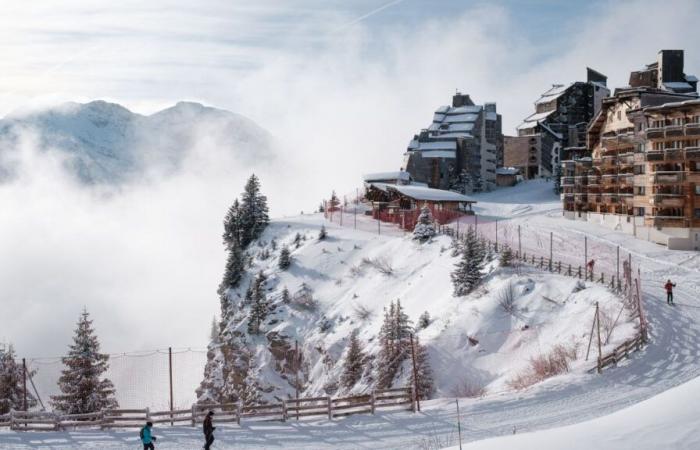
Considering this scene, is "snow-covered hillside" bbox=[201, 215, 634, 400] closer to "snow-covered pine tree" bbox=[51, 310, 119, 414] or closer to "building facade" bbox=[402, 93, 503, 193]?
"snow-covered pine tree" bbox=[51, 310, 119, 414]

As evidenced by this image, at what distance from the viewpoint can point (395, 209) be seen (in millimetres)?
79062

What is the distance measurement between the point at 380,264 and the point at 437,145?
5174 cm

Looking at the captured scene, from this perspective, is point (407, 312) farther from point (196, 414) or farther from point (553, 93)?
point (553, 93)

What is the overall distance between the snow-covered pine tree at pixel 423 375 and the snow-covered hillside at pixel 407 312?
2.18ft

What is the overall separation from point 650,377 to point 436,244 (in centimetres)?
3291

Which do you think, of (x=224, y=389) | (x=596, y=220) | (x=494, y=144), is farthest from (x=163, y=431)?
(x=494, y=144)

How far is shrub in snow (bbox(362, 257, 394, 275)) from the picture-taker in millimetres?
58234

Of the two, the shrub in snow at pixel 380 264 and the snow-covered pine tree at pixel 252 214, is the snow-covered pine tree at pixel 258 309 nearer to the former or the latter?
the shrub in snow at pixel 380 264

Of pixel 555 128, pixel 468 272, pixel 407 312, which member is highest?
pixel 555 128

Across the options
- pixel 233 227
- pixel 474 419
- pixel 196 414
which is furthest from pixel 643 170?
pixel 196 414

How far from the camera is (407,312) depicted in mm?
48688

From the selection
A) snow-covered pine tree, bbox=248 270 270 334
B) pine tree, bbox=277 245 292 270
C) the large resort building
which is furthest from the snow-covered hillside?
the large resort building

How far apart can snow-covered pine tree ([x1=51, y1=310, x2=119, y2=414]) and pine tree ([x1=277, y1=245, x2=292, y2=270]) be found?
97.7 feet

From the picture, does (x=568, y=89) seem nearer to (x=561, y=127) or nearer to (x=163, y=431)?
(x=561, y=127)
